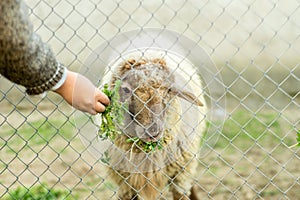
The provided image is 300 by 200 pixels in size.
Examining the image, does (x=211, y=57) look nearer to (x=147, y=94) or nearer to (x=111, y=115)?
(x=147, y=94)

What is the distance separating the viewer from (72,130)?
628 cm

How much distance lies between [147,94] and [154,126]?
240 millimetres

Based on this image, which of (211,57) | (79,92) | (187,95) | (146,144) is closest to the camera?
(79,92)

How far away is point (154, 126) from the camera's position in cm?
338

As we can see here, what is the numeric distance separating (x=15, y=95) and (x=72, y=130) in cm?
125

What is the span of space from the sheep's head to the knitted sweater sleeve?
50.6 inches

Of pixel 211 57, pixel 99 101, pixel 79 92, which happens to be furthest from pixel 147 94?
pixel 211 57

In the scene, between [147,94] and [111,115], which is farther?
[147,94]

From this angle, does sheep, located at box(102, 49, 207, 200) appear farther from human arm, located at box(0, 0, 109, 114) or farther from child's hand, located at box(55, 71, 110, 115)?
human arm, located at box(0, 0, 109, 114)

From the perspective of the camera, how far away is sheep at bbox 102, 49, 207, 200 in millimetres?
3435

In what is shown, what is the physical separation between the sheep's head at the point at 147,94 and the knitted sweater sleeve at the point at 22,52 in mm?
1285

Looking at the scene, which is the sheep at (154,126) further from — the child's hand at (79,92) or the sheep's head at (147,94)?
the child's hand at (79,92)

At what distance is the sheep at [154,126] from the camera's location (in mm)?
3435

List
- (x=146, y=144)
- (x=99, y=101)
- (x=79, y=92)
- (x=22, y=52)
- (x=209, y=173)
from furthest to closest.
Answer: (x=209, y=173) → (x=146, y=144) → (x=99, y=101) → (x=79, y=92) → (x=22, y=52)
